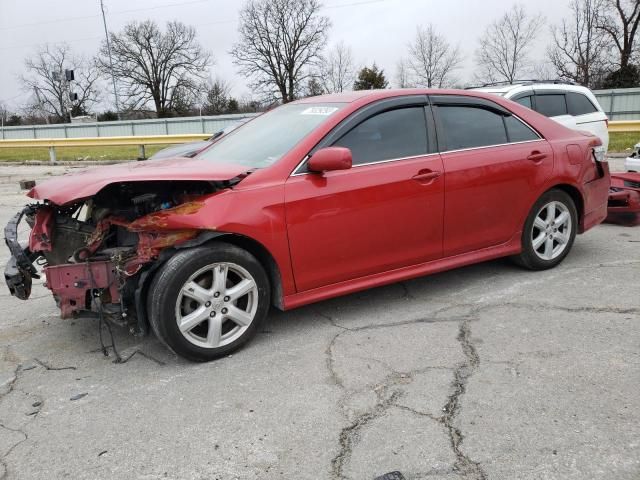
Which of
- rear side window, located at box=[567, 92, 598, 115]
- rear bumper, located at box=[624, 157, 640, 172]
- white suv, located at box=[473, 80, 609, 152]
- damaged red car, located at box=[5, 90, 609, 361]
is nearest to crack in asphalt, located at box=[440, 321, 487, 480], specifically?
damaged red car, located at box=[5, 90, 609, 361]

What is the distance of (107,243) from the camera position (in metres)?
3.72

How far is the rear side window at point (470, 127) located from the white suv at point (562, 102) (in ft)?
12.0

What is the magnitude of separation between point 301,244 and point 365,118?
107 centimetres

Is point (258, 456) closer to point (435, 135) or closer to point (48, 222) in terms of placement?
point (48, 222)

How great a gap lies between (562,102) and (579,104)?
14.6 inches

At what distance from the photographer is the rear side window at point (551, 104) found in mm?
8219

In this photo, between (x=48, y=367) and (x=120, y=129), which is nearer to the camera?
(x=48, y=367)

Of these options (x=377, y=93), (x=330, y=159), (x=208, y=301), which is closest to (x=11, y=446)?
(x=208, y=301)

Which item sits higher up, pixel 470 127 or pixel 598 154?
pixel 470 127

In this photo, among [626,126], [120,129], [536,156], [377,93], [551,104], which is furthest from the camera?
[120,129]

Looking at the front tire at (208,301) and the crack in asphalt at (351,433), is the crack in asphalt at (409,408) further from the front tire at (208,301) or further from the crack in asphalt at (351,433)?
the front tire at (208,301)

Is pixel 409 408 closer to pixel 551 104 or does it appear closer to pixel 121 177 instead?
pixel 121 177

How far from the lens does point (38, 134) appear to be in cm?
3603

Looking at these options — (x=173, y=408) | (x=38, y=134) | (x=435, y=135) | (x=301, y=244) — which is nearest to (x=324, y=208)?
(x=301, y=244)
